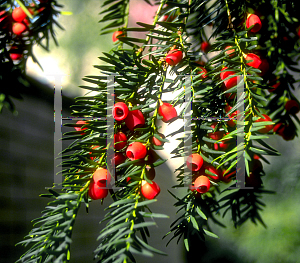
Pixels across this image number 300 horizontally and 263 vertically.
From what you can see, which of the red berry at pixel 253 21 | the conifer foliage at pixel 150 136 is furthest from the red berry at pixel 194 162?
the red berry at pixel 253 21

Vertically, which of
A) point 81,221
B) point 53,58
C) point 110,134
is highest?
point 53,58

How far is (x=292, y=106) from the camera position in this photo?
10.5 inches

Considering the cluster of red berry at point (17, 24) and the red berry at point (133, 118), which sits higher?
the cluster of red berry at point (17, 24)

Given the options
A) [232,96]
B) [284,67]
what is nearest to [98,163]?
[232,96]

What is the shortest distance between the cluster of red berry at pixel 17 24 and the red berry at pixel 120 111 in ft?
0.53

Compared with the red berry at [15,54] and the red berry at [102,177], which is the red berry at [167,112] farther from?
the red berry at [15,54]

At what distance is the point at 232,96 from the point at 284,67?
11 cm

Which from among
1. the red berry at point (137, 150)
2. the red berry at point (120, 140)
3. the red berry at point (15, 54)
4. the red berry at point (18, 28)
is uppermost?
the red berry at point (18, 28)

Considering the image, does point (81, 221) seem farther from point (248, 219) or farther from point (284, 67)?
point (284, 67)

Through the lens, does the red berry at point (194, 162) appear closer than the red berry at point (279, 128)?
Yes

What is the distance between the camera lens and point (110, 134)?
0.55ft

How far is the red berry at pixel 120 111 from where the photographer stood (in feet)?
0.52

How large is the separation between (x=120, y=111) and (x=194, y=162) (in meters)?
0.07

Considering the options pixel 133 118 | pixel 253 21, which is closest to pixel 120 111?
pixel 133 118
